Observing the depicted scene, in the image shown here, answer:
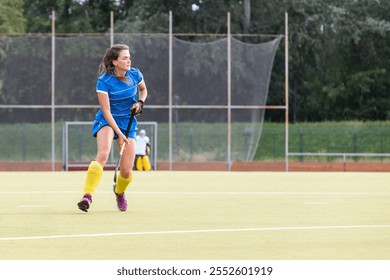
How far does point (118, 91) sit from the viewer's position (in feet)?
49.9

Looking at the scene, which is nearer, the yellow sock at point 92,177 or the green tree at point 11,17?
the yellow sock at point 92,177

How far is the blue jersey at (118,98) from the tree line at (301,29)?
36.2 metres

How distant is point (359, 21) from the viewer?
190 feet

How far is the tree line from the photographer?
2202 inches

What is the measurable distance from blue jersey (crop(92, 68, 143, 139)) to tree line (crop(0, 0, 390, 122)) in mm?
36244

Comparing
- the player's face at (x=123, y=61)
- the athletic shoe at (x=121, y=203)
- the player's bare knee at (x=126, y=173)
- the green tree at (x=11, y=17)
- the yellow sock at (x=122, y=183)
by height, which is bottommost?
the athletic shoe at (x=121, y=203)

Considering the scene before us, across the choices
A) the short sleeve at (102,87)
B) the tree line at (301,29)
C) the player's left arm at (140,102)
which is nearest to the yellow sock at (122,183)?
the player's left arm at (140,102)

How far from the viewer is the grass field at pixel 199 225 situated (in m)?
10.1

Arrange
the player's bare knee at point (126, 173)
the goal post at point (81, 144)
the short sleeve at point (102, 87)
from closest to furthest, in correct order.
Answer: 1. the short sleeve at point (102, 87)
2. the player's bare knee at point (126, 173)
3. the goal post at point (81, 144)

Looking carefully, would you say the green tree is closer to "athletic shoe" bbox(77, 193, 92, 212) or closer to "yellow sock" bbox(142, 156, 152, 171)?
"yellow sock" bbox(142, 156, 152, 171)

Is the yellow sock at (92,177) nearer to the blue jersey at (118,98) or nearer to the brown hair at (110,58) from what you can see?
the blue jersey at (118,98)

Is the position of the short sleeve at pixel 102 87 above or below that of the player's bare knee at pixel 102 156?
above
